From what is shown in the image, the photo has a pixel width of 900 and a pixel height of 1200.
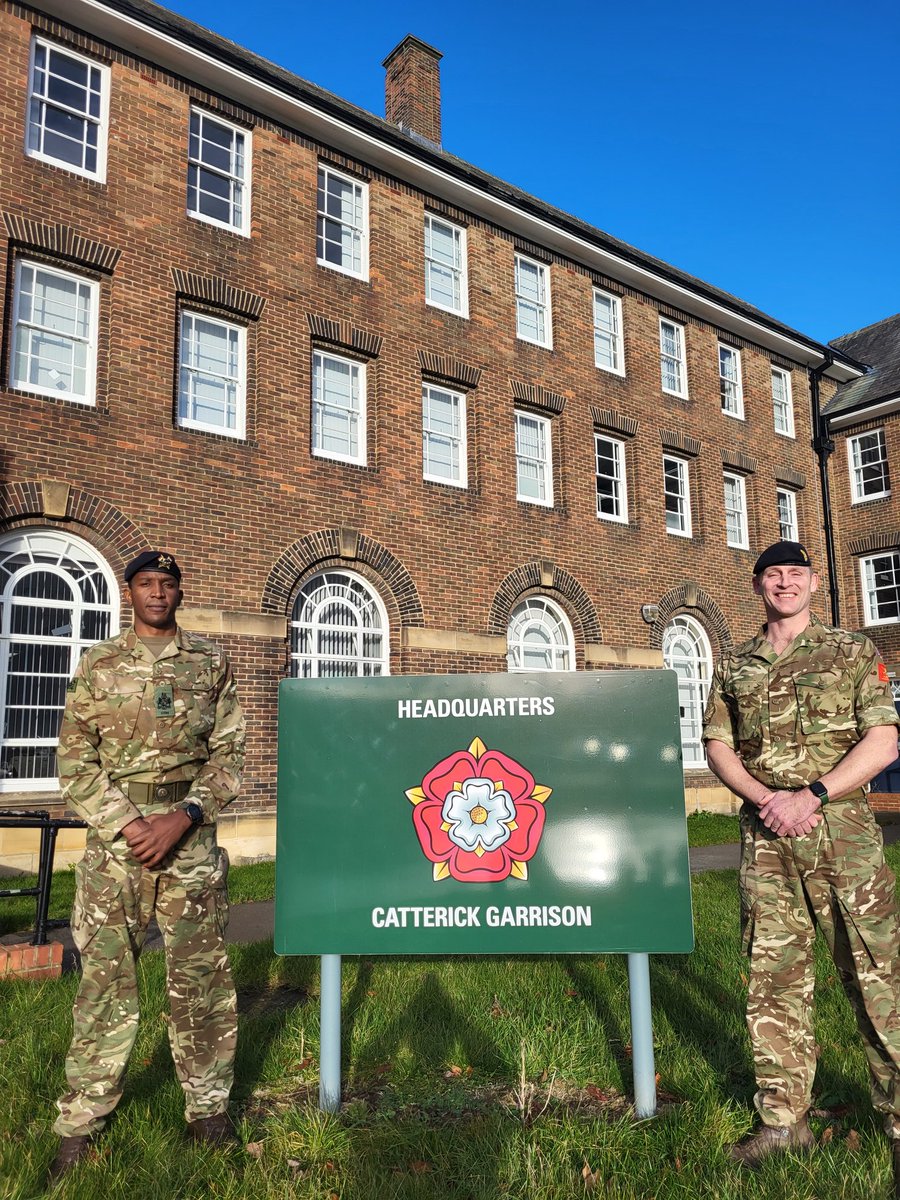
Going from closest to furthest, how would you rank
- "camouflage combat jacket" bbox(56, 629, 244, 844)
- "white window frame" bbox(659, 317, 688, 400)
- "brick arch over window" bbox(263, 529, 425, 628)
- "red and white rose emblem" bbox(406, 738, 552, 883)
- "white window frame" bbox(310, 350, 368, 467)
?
"camouflage combat jacket" bbox(56, 629, 244, 844)
"red and white rose emblem" bbox(406, 738, 552, 883)
"brick arch over window" bbox(263, 529, 425, 628)
"white window frame" bbox(310, 350, 368, 467)
"white window frame" bbox(659, 317, 688, 400)

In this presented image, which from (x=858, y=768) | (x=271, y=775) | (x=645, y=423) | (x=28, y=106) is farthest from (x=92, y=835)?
(x=645, y=423)

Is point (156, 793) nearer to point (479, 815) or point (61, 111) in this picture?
point (479, 815)

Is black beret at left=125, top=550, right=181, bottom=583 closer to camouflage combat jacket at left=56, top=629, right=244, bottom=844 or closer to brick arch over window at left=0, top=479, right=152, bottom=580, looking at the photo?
camouflage combat jacket at left=56, top=629, right=244, bottom=844

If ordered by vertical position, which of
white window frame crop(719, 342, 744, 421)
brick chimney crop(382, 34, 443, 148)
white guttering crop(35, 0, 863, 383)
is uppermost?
brick chimney crop(382, 34, 443, 148)

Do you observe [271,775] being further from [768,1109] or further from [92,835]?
[768,1109]

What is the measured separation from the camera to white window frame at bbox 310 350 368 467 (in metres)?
12.6

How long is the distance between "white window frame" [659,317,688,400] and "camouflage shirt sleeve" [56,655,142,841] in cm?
1611

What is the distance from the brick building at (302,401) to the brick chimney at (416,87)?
0.40 feet

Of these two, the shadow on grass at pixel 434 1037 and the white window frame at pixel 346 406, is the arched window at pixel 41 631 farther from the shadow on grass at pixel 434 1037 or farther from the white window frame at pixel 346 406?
the shadow on grass at pixel 434 1037

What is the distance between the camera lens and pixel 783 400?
21062mm

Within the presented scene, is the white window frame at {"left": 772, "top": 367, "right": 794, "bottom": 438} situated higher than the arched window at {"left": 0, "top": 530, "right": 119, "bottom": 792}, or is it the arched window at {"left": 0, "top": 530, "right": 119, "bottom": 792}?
the white window frame at {"left": 772, "top": 367, "right": 794, "bottom": 438}

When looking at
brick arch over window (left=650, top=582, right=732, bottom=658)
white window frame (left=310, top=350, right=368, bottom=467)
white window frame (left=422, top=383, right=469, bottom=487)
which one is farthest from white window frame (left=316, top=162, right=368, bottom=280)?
brick arch over window (left=650, top=582, right=732, bottom=658)

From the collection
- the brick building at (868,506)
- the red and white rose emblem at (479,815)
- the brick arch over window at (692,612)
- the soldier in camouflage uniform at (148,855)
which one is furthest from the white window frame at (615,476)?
the soldier in camouflage uniform at (148,855)

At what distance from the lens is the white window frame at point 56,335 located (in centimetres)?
1024
